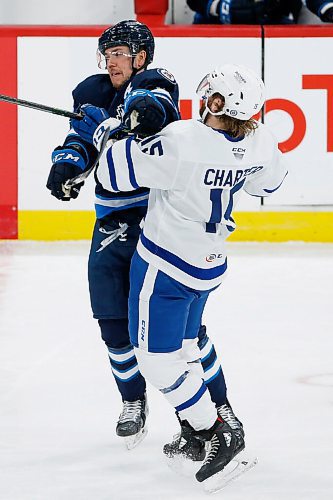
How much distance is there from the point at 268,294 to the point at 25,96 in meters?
2.16

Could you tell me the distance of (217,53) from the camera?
5.82 meters

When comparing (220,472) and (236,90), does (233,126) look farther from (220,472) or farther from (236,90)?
(220,472)

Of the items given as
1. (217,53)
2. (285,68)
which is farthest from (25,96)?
(285,68)

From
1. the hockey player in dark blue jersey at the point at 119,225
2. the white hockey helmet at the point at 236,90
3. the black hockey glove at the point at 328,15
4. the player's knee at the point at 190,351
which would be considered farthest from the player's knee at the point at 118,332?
the black hockey glove at the point at 328,15

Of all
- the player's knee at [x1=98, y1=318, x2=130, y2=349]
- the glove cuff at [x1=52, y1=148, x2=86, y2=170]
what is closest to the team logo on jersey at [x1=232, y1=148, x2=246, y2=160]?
the glove cuff at [x1=52, y1=148, x2=86, y2=170]

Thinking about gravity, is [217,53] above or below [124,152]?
above

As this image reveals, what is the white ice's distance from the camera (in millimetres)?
2240

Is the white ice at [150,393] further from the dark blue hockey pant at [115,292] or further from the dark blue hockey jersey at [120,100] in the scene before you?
the dark blue hockey jersey at [120,100]

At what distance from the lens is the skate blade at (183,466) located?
2295mm

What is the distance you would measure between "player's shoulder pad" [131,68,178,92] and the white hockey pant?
618 millimetres

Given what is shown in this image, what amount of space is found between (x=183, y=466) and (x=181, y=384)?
0.66ft

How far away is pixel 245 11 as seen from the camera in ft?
20.3

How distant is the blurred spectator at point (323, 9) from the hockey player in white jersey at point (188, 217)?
4.12m

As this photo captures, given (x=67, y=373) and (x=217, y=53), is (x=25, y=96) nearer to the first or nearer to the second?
(x=217, y=53)
